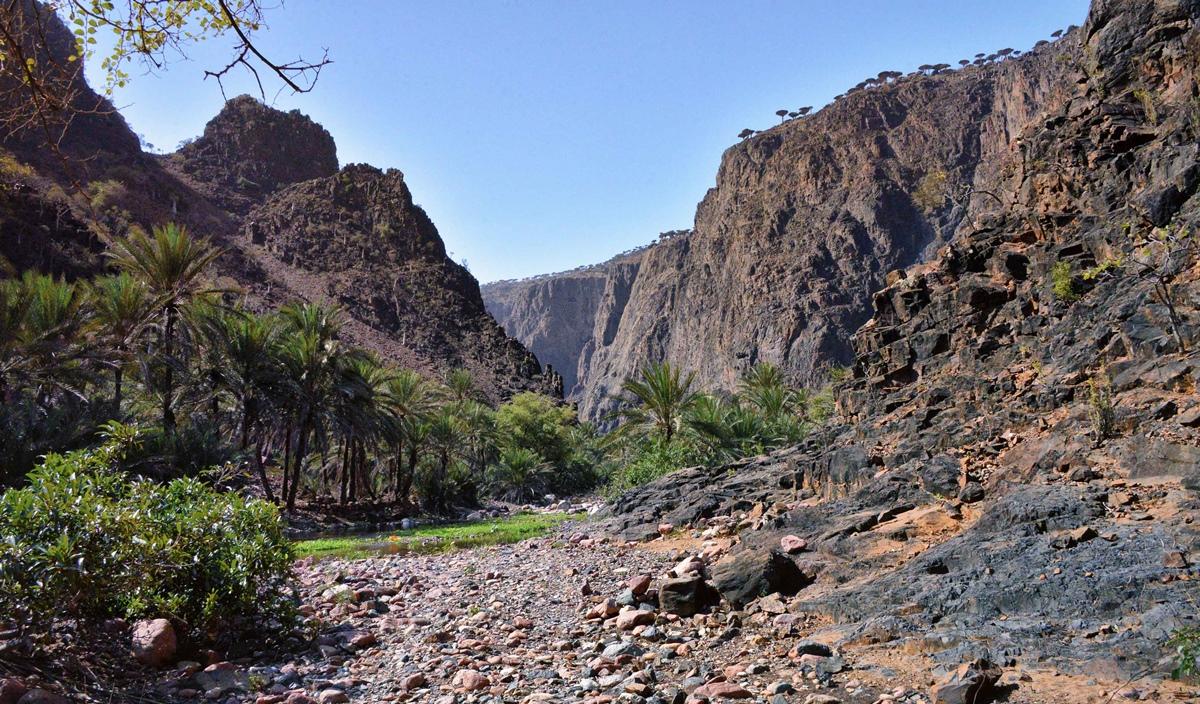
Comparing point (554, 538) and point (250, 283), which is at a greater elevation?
point (250, 283)

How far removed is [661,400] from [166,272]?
18709 millimetres

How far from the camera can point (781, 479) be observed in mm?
16953

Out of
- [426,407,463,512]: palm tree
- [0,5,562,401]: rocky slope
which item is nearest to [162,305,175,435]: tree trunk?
[426,407,463,512]: palm tree

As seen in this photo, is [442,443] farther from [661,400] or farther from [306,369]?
[661,400]

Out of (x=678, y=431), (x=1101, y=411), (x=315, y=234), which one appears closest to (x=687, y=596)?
(x=1101, y=411)

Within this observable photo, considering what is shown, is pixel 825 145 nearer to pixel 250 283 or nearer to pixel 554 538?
pixel 250 283

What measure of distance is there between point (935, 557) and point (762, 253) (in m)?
112

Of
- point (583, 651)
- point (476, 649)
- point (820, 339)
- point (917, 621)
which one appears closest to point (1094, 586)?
point (917, 621)

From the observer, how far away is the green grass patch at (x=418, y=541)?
18.5 m

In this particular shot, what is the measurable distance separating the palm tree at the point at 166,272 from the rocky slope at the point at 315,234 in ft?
122

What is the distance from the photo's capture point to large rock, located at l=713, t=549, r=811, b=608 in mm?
7824

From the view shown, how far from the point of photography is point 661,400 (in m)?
28.7

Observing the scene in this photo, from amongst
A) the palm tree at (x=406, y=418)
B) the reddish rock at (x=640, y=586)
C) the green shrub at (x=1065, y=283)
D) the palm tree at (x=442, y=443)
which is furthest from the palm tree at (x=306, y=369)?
the green shrub at (x=1065, y=283)

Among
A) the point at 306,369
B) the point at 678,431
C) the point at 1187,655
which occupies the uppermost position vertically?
the point at 306,369
